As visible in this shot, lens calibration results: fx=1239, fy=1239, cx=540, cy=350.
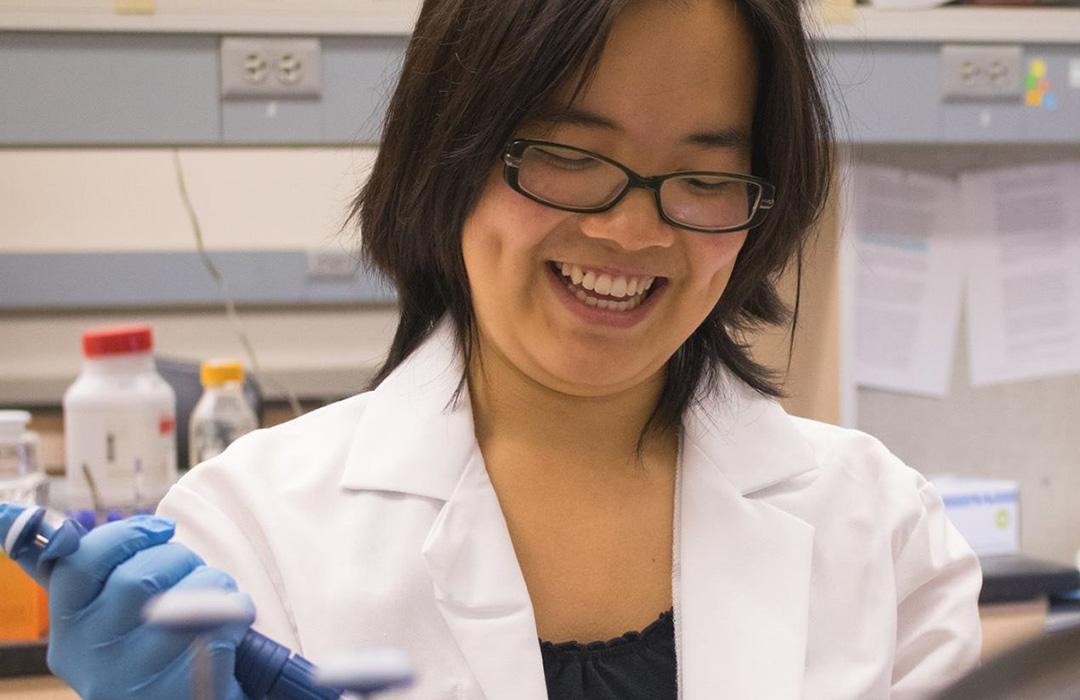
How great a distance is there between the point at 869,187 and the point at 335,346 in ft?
6.60

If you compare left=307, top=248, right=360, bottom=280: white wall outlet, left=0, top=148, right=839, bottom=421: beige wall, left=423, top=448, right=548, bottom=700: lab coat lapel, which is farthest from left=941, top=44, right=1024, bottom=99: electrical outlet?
left=0, top=148, right=839, bottom=421: beige wall

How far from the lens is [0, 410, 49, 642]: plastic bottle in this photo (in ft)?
5.08

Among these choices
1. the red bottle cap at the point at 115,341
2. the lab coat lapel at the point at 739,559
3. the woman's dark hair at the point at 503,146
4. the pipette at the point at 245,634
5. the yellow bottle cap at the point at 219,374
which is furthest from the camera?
the yellow bottle cap at the point at 219,374

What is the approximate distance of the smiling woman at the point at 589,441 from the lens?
3.23 ft

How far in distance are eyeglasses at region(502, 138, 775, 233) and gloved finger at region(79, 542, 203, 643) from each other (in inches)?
15.6

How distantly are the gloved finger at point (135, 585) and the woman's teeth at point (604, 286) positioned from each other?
1.28 feet

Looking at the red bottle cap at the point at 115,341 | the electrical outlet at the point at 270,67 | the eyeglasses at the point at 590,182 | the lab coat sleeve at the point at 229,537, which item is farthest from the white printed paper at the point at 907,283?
the lab coat sleeve at the point at 229,537

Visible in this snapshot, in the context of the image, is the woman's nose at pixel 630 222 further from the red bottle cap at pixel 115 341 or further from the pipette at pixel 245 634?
the red bottle cap at pixel 115 341

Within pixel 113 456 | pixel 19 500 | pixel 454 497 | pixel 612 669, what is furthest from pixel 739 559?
pixel 113 456

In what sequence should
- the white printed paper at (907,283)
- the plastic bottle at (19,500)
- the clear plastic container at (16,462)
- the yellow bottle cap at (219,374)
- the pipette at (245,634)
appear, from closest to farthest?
the pipette at (245,634) < the plastic bottle at (19,500) < the clear plastic container at (16,462) < the yellow bottle cap at (219,374) < the white printed paper at (907,283)

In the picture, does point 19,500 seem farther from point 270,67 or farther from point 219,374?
point 270,67

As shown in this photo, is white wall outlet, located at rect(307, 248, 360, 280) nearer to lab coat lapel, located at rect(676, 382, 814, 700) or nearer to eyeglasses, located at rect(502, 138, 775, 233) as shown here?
lab coat lapel, located at rect(676, 382, 814, 700)

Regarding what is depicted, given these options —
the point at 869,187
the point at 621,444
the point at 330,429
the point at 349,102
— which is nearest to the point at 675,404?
the point at 621,444

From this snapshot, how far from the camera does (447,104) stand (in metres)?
1.03
